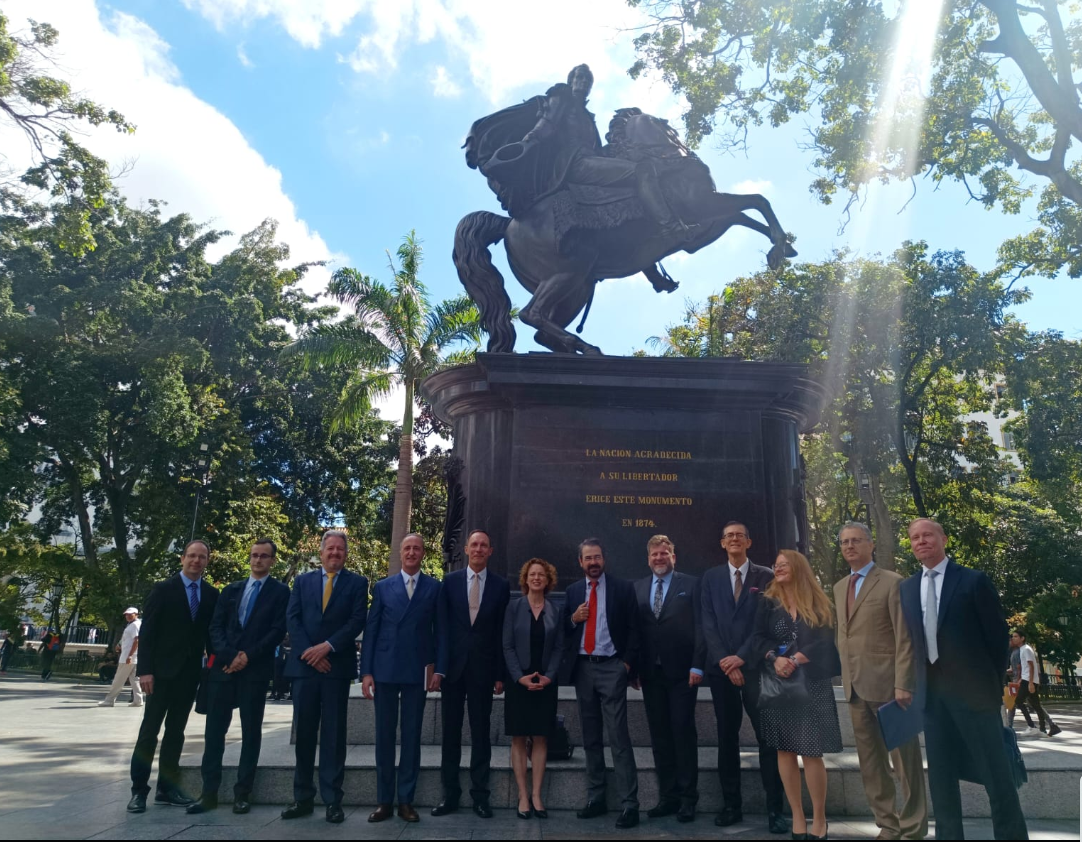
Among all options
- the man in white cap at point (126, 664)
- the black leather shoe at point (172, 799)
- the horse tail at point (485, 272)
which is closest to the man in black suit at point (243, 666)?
the black leather shoe at point (172, 799)

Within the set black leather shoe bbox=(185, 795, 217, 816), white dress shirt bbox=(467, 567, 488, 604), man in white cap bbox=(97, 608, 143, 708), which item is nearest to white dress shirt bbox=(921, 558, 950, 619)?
white dress shirt bbox=(467, 567, 488, 604)

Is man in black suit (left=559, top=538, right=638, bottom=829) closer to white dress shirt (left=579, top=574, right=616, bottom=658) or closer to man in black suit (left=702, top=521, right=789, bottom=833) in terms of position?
white dress shirt (left=579, top=574, right=616, bottom=658)

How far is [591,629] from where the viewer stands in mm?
5430

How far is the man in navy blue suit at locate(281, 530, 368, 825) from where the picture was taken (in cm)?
510

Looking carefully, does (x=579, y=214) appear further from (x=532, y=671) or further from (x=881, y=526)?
(x=881, y=526)

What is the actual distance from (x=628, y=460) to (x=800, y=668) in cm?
301

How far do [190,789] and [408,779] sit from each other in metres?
1.60

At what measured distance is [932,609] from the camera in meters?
4.70

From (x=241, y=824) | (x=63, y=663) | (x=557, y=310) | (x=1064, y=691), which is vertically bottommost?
(x=1064, y=691)

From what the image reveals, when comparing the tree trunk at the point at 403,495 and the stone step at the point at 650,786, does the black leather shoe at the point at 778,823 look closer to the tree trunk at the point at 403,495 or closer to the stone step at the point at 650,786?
the stone step at the point at 650,786

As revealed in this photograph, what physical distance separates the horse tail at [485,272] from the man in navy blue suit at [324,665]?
3.89 m

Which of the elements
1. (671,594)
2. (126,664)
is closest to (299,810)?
(671,594)

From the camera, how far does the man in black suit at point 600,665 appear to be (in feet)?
16.7

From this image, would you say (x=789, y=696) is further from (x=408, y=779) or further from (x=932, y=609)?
(x=408, y=779)
